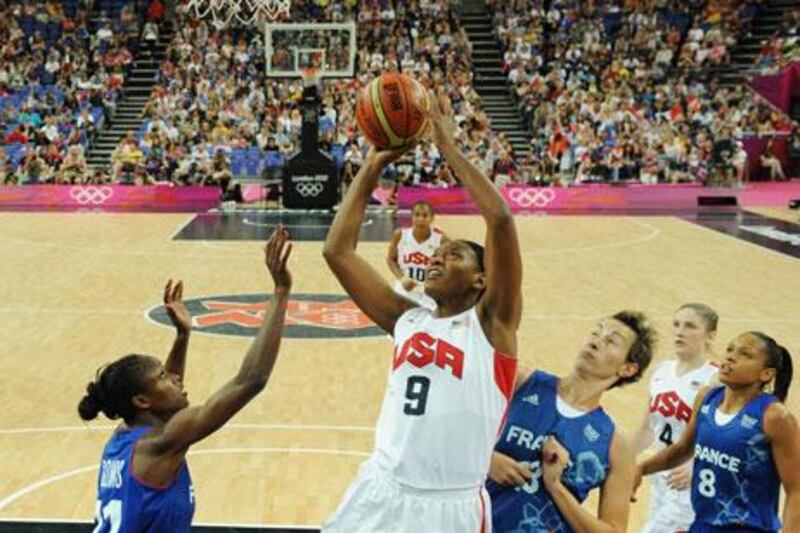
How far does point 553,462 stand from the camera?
3.38 metres

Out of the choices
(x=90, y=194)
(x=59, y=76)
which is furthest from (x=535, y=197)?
(x=59, y=76)

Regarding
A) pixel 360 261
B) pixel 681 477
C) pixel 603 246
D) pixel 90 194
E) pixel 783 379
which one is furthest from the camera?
pixel 90 194

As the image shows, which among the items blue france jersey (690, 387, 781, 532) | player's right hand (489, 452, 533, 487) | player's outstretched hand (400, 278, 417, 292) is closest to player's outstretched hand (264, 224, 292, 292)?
player's right hand (489, 452, 533, 487)

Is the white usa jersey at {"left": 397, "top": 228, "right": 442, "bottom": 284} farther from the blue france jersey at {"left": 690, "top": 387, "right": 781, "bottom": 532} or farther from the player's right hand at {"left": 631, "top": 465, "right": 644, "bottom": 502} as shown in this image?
the blue france jersey at {"left": 690, "top": 387, "right": 781, "bottom": 532}

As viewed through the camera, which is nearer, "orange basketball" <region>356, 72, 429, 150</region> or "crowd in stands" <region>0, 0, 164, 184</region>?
"orange basketball" <region>356, 72, 429, 150</region>

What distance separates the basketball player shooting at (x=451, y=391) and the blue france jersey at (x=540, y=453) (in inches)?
6.9

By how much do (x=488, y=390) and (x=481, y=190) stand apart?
62 cm

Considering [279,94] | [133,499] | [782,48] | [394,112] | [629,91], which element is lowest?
[133,499]

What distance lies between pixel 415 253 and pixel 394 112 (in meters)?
5.51

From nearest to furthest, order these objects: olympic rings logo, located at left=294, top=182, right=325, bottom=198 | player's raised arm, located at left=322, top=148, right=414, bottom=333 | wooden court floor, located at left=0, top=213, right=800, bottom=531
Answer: player's raised arm, located at left=322, top=148, right=414, bottom=333, wooden court floor, located at left=0, top=213, right=800, bottom=531, olympic rings logo, located at left=294, top=182, right=325, bottom=198

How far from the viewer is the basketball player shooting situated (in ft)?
10.8

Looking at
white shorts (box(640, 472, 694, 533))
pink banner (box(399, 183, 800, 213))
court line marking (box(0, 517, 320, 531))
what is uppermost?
white shorts (box(640, 472, 694, 533))

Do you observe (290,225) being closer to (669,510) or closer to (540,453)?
(669,510)

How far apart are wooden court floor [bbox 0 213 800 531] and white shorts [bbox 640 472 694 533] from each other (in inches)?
57.6
